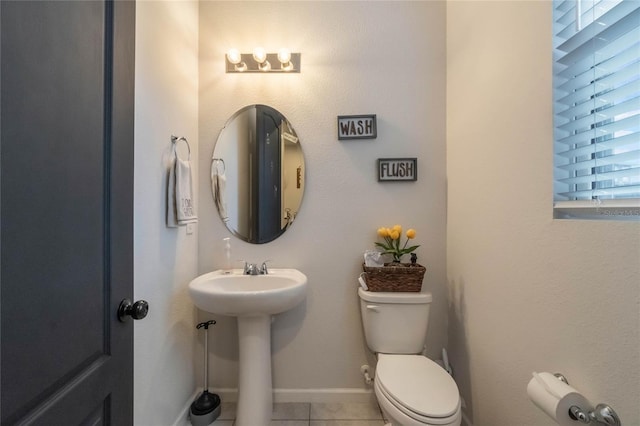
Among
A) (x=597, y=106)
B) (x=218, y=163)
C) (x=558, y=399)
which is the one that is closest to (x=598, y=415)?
(x=558, y=399)

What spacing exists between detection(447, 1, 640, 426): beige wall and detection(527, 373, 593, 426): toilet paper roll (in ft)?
0.19

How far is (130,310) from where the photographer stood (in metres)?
0.70

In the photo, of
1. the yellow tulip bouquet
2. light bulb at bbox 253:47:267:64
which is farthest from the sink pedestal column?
light bulb at bbox 253:47:267:64

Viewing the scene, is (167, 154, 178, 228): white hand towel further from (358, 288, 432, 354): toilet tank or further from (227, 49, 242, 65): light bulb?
(358, 288, 432, 354): toilet tank

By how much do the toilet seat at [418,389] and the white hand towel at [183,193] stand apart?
1211 millimetres

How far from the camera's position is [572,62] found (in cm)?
84

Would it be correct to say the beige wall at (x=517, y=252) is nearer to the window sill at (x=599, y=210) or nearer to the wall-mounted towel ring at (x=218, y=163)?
the window sill at (x=599, y=210)

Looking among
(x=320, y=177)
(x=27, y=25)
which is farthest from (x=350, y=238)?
(x=27, y=25)

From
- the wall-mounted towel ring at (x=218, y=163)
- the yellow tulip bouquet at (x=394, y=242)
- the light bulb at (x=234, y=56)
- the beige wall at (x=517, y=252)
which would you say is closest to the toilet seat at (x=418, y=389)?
the beige wall at (x=517, y=252)

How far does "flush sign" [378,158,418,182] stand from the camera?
158 cm

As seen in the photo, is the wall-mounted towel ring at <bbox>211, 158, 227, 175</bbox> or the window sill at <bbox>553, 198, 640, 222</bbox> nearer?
the window sill at <bbox>553, 198, 640, 222</bbox>

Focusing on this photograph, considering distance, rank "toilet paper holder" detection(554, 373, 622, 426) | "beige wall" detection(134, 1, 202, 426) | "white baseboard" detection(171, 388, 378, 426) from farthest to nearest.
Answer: "white baseboard" detection(171, 388, 378, 426) → "beige wall" detection(134, 1, 202, 426) → "toilet paper holder" detection(554, 373, 622, 426)

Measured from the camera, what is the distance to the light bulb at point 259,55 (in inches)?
59.7

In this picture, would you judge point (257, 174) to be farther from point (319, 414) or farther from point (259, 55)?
point (319, 414)
